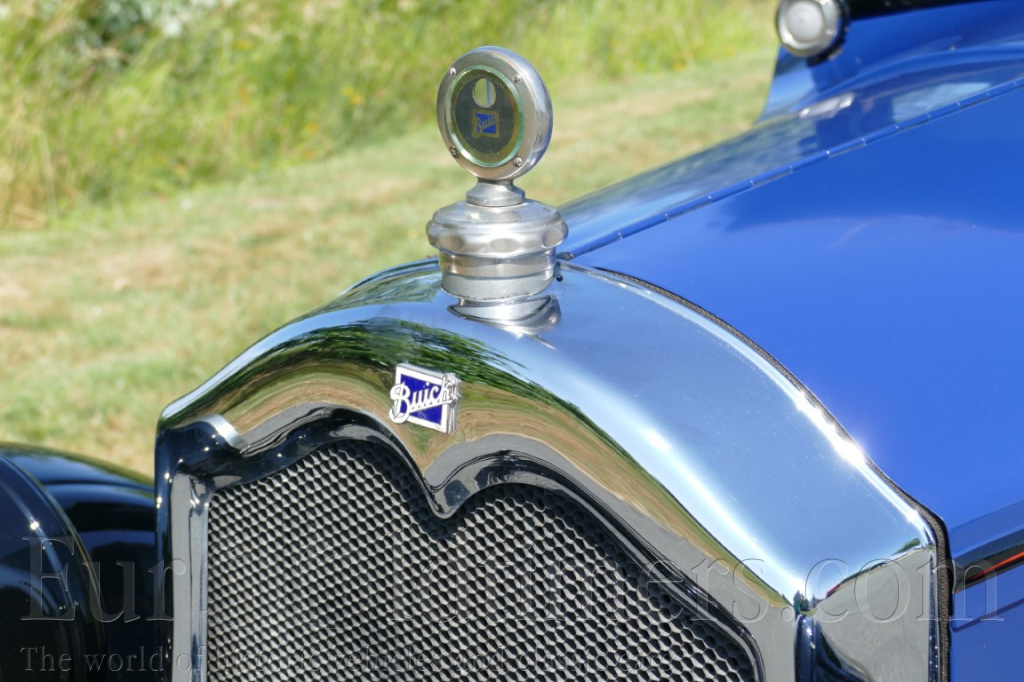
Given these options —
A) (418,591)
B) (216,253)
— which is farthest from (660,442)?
(216,253)

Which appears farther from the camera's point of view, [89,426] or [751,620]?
[89,426]

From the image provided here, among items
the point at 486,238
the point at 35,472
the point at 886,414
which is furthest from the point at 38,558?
the point at 886,414

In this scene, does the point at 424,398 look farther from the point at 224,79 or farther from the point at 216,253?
the point at 224,79

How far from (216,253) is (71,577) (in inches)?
177

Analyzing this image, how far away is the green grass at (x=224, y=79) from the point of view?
7074mm

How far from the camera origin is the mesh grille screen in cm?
154

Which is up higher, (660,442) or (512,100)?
(512,100)

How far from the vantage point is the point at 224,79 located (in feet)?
26.3

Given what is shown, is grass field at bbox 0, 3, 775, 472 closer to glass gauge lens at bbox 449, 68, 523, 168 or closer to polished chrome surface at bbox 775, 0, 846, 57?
polished chrome surface at bbox 775, 0, 846, 57

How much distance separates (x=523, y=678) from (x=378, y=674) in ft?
0.87

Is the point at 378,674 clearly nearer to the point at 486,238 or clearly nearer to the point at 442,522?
the point at 442,522

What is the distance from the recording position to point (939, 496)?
1.40 meters

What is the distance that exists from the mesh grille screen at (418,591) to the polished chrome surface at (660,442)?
5cm

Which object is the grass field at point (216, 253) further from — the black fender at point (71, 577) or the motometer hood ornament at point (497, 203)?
the motometer hood ornament at point (497, 203)
